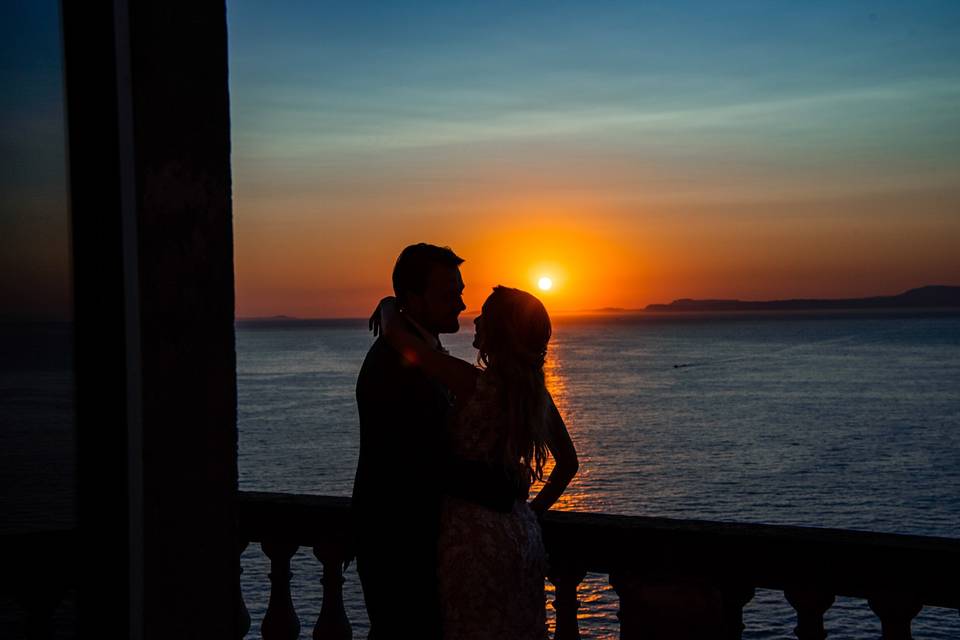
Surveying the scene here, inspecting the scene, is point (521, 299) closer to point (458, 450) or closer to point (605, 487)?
point (458, 450)

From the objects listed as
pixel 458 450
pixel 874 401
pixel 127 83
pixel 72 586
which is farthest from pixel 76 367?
pixel 874 401

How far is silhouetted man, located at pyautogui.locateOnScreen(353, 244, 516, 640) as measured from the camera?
9.04 ft

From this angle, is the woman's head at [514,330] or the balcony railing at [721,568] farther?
the woman's head at [514,330]

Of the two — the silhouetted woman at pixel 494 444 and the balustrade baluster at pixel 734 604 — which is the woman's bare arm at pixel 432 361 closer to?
the silhouetted woman at pixel 494 444

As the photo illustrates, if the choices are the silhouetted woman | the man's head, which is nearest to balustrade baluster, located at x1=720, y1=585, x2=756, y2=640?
the silhouetted woman

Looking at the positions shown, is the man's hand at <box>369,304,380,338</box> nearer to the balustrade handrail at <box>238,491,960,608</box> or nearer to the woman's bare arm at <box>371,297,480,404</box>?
the woman's bare arm at <box>371,297,480,404</box>

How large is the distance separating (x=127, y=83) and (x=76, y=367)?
48 cm

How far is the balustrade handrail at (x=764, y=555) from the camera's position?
277 cm

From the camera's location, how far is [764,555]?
2957 millimetres

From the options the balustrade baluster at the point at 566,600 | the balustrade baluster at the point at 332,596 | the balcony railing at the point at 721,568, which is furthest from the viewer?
the balustrade baluster at the point at 332,596

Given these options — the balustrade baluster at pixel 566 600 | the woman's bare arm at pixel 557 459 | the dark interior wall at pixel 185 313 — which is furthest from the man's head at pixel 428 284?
the dark interior wall at pixel 185 313

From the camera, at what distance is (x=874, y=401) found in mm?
82500

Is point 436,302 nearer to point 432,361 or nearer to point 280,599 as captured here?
point 432,361

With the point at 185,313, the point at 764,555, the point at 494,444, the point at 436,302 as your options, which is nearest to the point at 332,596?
the point at 494,444
